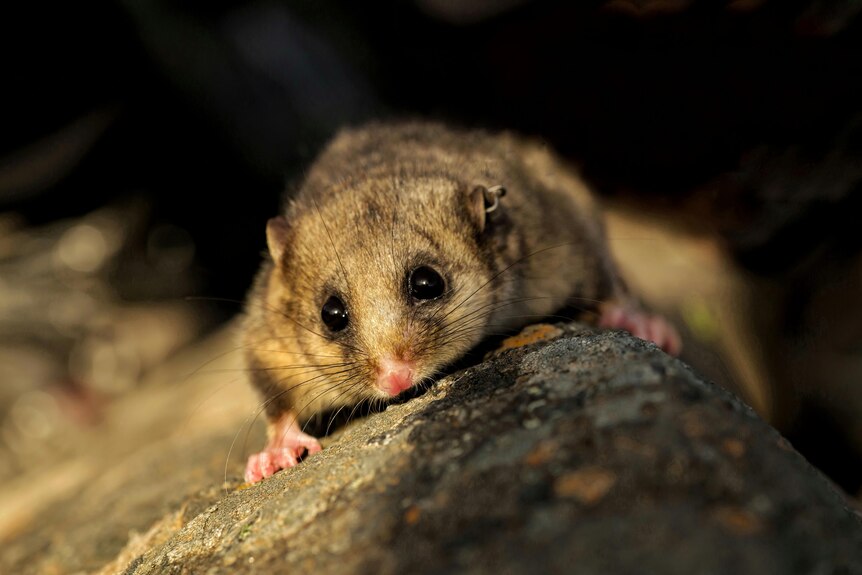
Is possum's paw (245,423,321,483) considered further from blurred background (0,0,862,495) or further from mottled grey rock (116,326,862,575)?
blurred background (0,0,862,495)

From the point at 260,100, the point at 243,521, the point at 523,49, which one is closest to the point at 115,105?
the point at 260,100

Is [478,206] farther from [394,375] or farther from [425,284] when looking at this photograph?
[394,375]

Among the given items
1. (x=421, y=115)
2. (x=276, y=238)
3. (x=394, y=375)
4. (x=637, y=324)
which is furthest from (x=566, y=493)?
(x=421, y=115)

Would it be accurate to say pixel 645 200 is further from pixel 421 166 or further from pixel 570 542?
pixel 570 542

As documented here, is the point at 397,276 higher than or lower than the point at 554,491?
higher

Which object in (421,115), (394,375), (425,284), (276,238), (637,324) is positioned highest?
(421,115)

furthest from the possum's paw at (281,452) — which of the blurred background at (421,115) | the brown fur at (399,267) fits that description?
the blurred background at (421,115)
